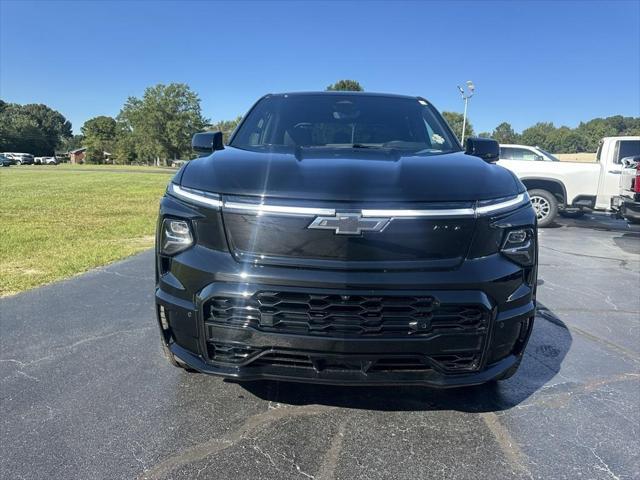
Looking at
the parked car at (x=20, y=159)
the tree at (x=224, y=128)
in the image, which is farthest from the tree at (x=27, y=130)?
the tree at (x=224, y=128)

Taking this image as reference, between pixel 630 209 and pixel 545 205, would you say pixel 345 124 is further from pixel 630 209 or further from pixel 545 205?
pixel 545 205

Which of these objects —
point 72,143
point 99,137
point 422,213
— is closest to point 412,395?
point 422,213

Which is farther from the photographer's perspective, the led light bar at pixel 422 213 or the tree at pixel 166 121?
the tree at pixel 166 121

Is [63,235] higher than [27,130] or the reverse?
the reverse

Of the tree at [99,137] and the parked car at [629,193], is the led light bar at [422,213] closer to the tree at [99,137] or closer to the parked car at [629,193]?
the parked car at [629,193]

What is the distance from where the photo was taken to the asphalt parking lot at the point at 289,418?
2.20 metres

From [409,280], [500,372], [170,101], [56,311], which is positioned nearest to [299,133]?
[409,280]

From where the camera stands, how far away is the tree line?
67000mm

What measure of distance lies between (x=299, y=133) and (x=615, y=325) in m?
3.23

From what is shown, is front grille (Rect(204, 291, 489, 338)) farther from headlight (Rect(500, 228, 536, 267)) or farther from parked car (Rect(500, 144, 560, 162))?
parked car (Rect(500, 144, 560, 162))

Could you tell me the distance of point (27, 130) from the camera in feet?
307

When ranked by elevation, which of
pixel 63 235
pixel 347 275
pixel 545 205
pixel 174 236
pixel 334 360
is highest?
pixel 174 236

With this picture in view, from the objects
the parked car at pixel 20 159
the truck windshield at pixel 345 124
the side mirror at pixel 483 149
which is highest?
the truck windshield at pixel 345 124

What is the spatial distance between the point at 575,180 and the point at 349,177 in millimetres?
10270
